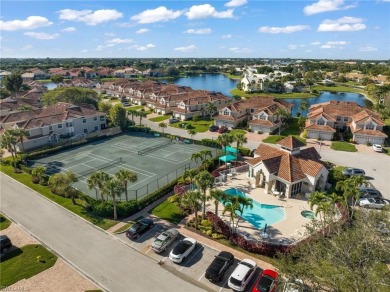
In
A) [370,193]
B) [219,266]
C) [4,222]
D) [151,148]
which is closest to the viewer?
[219,266]

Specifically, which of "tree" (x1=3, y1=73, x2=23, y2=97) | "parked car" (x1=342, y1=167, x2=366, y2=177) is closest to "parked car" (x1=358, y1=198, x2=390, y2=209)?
"parked car" (x1=342, y1=167, x2=366, y2=177)

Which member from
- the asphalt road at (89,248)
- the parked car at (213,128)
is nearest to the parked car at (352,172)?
the asphalt road at (89,248)

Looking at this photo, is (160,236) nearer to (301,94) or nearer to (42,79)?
(301,94)

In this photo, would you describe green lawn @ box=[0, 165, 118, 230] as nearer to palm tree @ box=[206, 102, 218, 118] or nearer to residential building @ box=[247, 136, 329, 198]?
residential building @ box=[247, 136, 329, 198]

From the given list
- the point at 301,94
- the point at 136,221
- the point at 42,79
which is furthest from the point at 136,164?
the point at 42,79

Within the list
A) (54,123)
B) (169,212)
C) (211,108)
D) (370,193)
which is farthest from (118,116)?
(370,193)

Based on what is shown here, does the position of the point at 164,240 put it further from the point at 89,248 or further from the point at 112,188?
the point at 112,188
